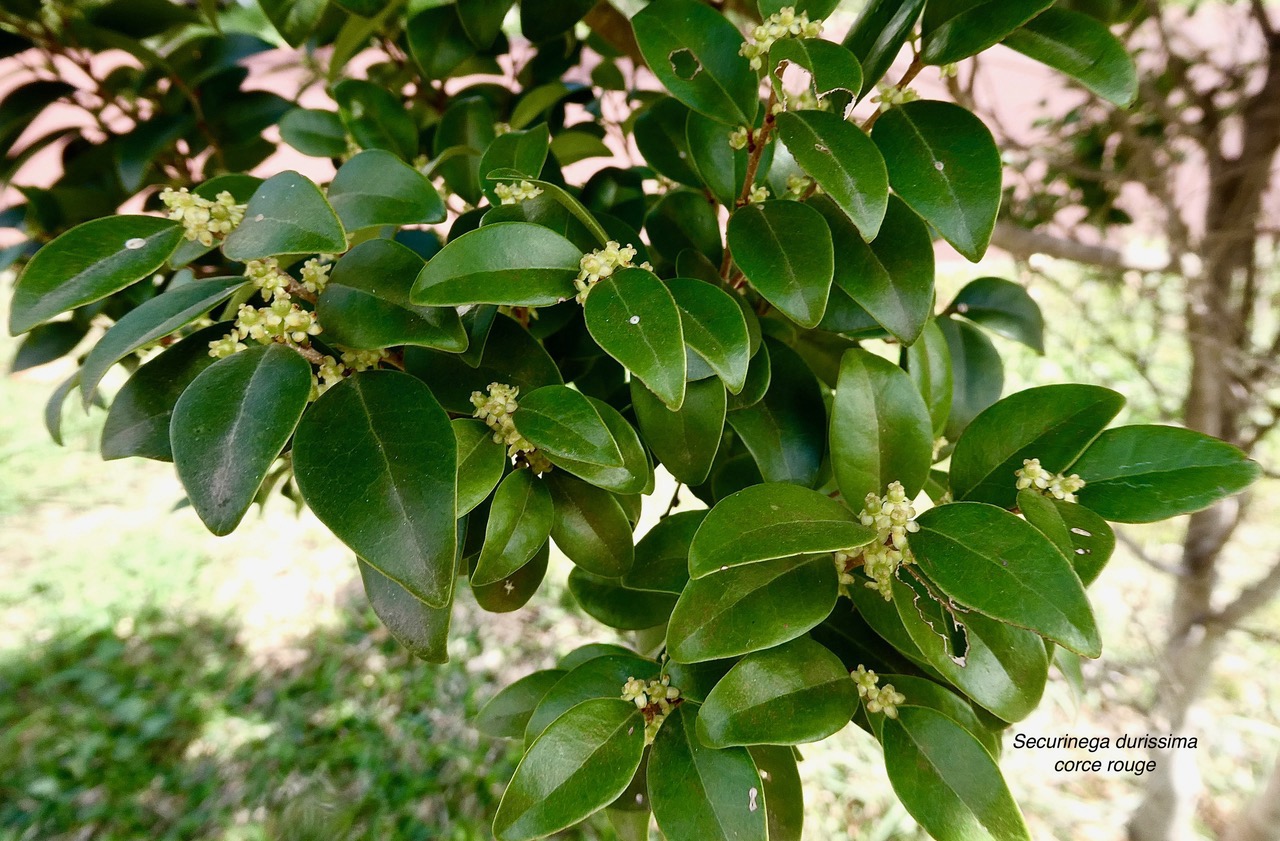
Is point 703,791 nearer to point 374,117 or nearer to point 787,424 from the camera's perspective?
point 787,424

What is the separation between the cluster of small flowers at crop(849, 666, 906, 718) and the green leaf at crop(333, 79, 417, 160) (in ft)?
2.34

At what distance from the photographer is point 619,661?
2.00 feet

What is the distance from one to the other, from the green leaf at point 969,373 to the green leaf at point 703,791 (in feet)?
1.28

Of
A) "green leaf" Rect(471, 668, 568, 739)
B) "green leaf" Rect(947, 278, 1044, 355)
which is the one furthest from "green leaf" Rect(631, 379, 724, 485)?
"green leaf" Rect(947, 278, 1044, 355)

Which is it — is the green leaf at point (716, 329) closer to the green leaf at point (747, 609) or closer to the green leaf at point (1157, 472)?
the green leaf at point (747, 609)

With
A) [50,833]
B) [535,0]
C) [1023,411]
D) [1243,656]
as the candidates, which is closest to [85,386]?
[535,0]

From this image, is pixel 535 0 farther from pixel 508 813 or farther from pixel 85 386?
pixel 508 813

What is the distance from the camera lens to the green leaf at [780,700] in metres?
0.48

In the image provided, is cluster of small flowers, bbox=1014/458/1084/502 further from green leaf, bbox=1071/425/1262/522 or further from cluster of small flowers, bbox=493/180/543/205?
cluster of small flowers, bbox=493/180/543/205

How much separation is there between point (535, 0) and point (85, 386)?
0.50 m

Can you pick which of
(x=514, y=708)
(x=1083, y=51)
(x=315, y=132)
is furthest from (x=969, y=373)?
(x=315, y=132)

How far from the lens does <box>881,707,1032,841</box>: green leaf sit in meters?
0.48

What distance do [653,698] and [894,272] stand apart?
0.35 meters

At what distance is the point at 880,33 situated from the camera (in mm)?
502
